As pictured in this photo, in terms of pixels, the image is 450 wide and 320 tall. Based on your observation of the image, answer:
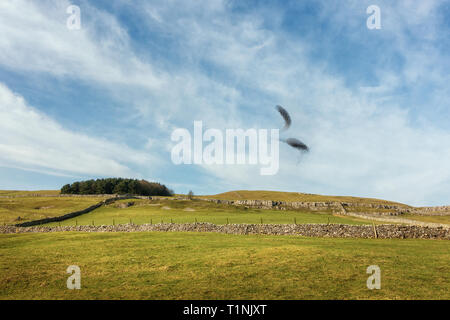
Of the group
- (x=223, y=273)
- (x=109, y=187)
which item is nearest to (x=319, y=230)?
(x=223, y=273)

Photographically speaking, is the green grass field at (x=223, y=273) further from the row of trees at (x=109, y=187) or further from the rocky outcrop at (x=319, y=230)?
the row of trees at (x=109, y=187)

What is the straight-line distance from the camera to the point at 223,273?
60.4ft

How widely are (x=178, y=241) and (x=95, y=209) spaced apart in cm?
5834

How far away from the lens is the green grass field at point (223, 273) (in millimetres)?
14945

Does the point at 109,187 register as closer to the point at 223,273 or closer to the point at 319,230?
the point at 319,230

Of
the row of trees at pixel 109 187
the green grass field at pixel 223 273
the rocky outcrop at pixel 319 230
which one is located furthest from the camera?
the row of trees at pixel 109 187

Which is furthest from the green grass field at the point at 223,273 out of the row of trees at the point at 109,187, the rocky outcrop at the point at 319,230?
the row of trees at the point at 109,187

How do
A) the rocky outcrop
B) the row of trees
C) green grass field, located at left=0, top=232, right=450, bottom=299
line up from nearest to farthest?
green grass field, located at left=0, top=232, right=450, bottom=299
the rocky outcrop
the row of trees

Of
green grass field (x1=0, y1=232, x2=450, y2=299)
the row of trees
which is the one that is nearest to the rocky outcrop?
green grass field (x1=0, y1=232, x2=450, y2=299)

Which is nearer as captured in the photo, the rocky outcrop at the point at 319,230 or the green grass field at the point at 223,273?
the green grass field at the point at 223,273

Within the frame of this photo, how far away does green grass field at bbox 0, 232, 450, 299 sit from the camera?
1495 centimetres

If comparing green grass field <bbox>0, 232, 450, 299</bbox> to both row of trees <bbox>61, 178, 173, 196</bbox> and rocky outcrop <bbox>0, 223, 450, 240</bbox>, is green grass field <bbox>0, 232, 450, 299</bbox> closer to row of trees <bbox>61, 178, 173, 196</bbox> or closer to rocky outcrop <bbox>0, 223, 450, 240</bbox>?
rocky outcrop <bbox>0, 223, 450, 240</bbox>
